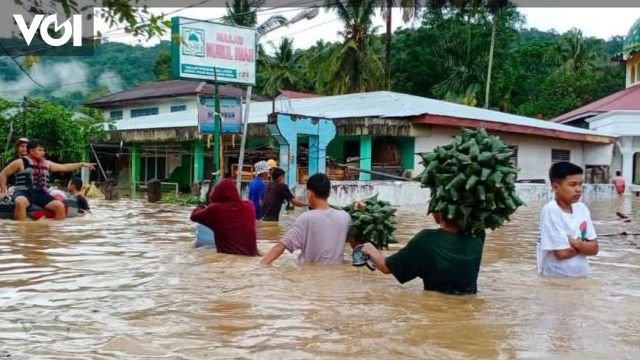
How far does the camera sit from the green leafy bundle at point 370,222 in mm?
7246

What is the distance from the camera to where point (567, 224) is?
5816mm

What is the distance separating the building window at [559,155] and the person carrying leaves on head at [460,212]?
24.1 meters

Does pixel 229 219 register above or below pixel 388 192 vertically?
above

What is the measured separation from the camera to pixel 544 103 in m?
44.2

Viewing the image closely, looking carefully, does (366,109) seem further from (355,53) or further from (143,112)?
(143,112)

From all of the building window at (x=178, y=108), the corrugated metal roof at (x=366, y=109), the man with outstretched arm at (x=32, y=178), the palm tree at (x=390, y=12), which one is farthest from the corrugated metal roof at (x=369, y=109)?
the building window at (x=178, y=108)

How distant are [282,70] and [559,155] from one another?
23.4 metres

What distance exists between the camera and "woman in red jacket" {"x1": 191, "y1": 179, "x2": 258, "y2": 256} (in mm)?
7586

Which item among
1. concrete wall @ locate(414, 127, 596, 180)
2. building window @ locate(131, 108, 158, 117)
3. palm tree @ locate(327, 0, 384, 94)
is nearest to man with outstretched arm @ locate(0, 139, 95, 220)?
concrete wall @ locate(414, 127, 596, 180)

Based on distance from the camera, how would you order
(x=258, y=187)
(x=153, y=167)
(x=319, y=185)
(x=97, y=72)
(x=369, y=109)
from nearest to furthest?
(x=319, y=185)
(x=258, y=187)
(x=369, y=109)
(x=153, y=167)
(x=97, y=72)

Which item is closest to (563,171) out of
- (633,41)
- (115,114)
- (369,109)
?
(369,109)

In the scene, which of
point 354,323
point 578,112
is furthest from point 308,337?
point 578,112

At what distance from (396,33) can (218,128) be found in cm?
3588

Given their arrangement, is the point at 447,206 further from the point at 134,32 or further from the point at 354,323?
the point at 134,32
